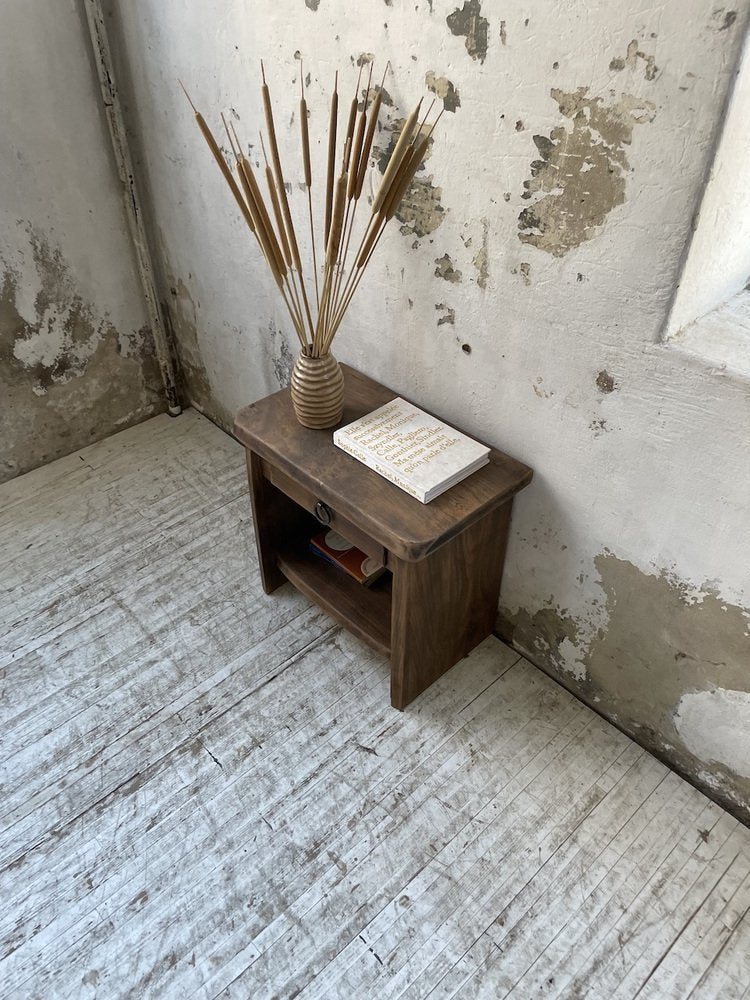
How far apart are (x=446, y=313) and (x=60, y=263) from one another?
1.37 m

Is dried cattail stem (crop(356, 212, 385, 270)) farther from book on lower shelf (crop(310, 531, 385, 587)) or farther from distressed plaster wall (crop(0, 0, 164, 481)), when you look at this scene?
distressed plaster wall (crop(0, 0, 164, 481))

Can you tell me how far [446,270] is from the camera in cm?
151

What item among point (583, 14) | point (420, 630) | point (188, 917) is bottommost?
point (188, 917)

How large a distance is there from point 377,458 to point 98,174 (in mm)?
1424

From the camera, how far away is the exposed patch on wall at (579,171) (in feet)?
3.68

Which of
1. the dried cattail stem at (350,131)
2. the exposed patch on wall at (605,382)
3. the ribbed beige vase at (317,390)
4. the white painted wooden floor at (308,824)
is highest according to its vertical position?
the dried cattail stem at (350,131)

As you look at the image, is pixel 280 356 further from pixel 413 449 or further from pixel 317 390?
pixel 413 449

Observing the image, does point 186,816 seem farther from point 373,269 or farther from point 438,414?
point 373,269

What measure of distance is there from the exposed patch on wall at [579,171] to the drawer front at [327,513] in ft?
2.28

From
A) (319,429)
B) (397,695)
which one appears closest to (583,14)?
(319,429)

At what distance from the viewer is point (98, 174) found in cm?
221

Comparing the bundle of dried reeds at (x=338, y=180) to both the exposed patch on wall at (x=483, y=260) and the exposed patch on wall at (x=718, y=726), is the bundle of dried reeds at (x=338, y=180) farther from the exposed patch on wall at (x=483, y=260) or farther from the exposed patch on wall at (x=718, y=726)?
the exposed patch on wall at (x=718, y=726)

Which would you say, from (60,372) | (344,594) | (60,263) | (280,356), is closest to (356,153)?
(280,356)

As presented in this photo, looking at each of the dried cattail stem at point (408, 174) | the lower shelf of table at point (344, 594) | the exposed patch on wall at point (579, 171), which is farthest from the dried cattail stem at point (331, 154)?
the lower shelf of table at point (344, 594)
